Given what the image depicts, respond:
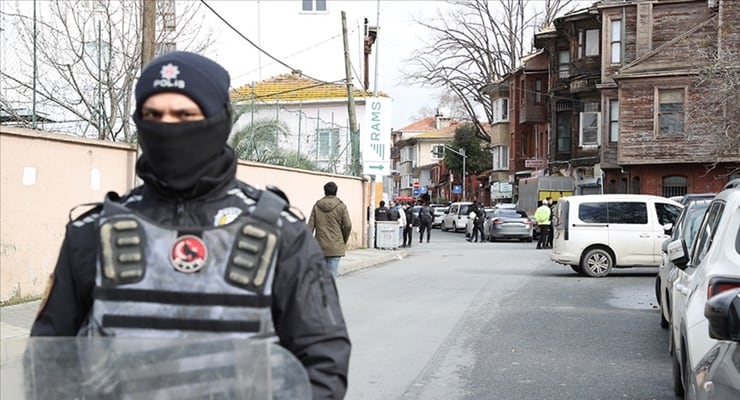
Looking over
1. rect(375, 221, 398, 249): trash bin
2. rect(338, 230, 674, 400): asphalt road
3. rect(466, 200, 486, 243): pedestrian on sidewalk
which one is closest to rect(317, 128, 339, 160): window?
rect(375, 221, 398, 249): trash bin

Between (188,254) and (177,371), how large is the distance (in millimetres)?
293

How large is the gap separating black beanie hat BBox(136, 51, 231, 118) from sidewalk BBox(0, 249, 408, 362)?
0.70m

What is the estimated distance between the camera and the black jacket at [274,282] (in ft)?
7.75

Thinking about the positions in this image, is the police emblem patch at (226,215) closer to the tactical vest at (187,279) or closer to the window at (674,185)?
the tactical vest at (187,279)

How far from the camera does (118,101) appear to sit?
59.5ft

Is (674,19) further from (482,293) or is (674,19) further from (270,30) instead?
(482,293)

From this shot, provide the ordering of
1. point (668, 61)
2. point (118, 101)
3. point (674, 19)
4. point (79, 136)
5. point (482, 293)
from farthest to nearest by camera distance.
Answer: point (674, 19), point (668, 61), point (118, 101), point (482, 293), point (79, 136)

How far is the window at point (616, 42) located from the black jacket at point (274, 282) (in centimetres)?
4394

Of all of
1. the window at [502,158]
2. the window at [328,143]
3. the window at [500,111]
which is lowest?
the window at [328,143]

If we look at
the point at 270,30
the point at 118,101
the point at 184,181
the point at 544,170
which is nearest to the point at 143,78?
the point at 184,181

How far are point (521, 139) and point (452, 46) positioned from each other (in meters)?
8.18

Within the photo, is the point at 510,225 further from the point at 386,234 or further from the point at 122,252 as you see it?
the point at 122,252

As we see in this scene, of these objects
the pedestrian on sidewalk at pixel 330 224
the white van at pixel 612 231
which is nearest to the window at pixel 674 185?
the white van at pixel 612 231

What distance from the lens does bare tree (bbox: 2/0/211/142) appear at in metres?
15.7
